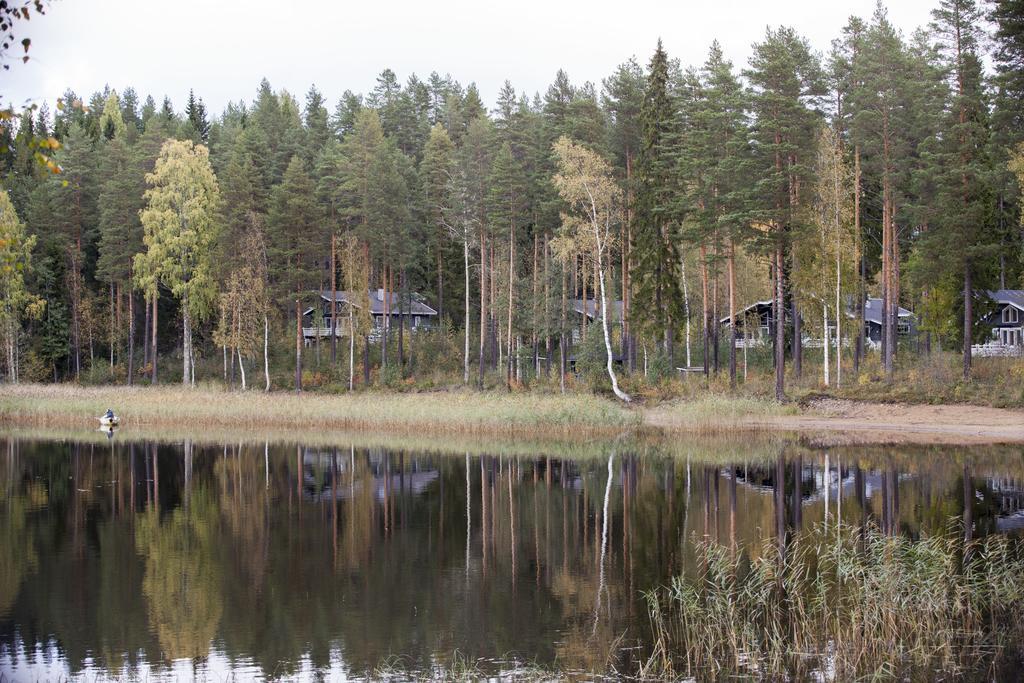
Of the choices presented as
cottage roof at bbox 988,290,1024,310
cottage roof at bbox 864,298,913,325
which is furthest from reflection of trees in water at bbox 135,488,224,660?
cottage roof at bbox 988,290,1024,310

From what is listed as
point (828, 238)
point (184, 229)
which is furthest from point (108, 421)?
point (828, 238)

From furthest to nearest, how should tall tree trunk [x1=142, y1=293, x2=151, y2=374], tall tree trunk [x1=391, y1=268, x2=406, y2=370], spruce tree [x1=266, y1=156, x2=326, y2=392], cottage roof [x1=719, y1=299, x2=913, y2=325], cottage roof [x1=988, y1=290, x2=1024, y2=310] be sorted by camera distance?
1. cottage roof [x1=988, y1=290, x2=1024, y2=310]
2. cottage roof [x1=719, y1=299, x2=913, y2=325]
3. tall tree trunk [x1=142, y1=293, x2=151, y2=374]
4. tall tree trunk [x1=391, y1=268, x2=406, y2=370]
5. spruce tree [x1=266, y1=156, x2=326, y2=392]

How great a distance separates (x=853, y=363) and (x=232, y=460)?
33.2 meters

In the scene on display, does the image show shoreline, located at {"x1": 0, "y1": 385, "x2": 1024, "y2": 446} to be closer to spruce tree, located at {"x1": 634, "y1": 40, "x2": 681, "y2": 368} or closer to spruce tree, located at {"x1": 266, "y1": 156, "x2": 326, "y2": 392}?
spruce tree, located at {"x1": 634, "y1": 40, "x2": 681, "y2": 368}

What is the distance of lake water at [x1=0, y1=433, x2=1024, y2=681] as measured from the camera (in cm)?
1392

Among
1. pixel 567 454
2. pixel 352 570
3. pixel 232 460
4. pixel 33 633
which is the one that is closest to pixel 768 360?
pixel 567 454

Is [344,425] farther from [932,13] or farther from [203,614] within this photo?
[932,13]

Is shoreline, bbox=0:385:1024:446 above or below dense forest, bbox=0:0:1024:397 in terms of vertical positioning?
below

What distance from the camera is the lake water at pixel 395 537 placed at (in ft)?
45.7

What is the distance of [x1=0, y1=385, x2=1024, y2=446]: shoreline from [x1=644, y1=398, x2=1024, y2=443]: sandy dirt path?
0.04 metres

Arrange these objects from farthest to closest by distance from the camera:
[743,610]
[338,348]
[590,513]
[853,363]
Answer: [338,348]
[853,363]
[590,513]
[743,610]

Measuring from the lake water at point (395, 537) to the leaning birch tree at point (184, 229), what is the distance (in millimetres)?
25065

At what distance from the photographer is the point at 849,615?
46.1 feet

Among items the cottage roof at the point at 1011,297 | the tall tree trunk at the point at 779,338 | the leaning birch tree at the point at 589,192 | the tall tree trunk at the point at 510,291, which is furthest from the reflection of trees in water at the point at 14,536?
the cottage roof at the point at 1011,297
